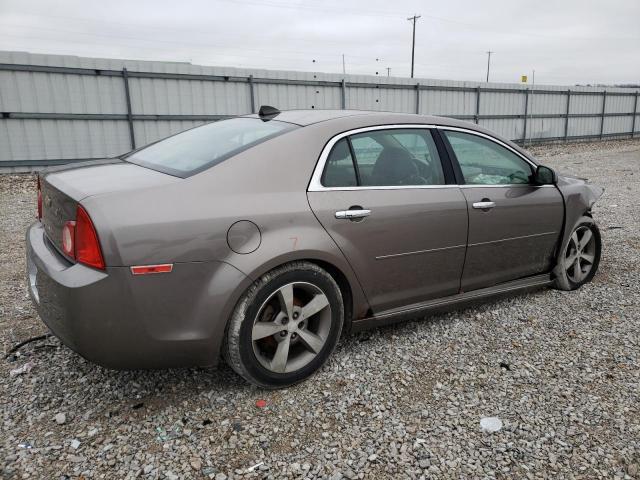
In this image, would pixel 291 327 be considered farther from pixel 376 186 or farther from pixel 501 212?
pixel 501 212

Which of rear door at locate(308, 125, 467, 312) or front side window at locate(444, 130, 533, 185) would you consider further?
front side window at locate(444, 130, 533, 185)

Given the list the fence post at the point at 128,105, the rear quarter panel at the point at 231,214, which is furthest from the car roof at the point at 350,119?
the fence post at the point at 128,105

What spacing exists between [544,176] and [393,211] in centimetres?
149

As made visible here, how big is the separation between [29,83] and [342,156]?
11.3 m

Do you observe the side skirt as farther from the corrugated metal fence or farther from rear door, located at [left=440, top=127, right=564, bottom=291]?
the corrugated metal fence

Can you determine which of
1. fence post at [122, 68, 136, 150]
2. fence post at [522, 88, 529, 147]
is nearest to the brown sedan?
fence post at [122, 68, 136, 150]

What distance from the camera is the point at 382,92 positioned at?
1741 cm

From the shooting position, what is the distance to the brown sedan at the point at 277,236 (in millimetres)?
2215

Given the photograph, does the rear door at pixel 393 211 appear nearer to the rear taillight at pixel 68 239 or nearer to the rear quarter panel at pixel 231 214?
the rear quarter panel at pixel 231 214

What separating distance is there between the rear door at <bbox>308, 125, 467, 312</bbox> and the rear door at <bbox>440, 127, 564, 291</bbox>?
0.15 metres

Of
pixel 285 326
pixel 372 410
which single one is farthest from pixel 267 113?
pixel 372 410

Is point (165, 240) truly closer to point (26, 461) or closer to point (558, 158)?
point (26, 461)

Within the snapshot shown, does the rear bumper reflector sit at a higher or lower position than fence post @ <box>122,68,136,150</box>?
lower

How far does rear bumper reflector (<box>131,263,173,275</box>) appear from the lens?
217cm
